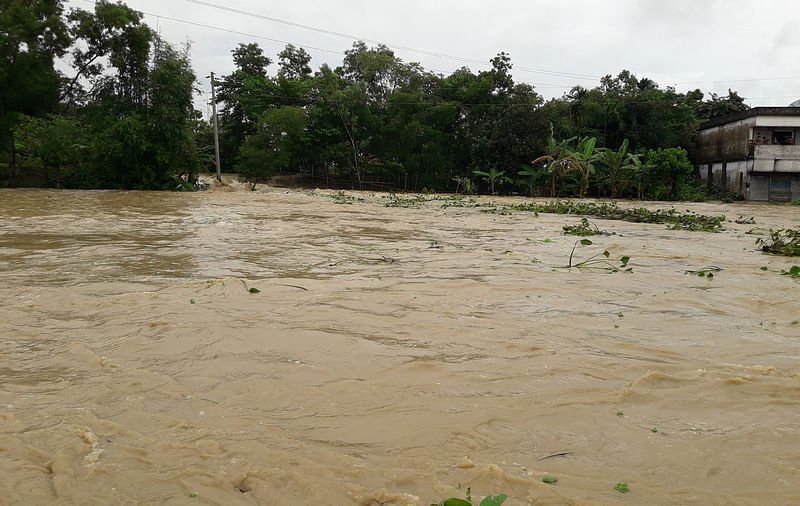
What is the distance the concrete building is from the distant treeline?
244 centimetres

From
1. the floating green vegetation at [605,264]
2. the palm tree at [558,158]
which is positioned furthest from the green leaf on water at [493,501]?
the palm tree at [558,158]

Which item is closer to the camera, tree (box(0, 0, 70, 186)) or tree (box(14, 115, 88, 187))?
tree (box(14, 115, 88, 187))

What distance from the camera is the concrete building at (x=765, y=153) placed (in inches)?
1037

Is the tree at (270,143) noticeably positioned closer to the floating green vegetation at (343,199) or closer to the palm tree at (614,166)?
the floating green vegetation at (343,199)

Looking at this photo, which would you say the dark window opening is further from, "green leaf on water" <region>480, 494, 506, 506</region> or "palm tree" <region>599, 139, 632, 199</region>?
"green leaf on water" <region>480, 494, 506, 506</region>

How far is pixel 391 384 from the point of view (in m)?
3.20

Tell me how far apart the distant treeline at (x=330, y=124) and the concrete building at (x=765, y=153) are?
244 cm

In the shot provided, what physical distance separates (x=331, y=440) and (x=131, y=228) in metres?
9.98

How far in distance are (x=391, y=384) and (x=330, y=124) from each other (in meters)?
31.7

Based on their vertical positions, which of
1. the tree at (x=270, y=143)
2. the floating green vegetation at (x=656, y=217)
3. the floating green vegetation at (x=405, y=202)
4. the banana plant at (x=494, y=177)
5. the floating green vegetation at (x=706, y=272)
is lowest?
the floating green vegetation at (x=706, y=272)

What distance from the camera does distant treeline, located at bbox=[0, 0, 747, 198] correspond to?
25.2 meters

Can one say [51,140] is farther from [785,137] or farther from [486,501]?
[785,137]

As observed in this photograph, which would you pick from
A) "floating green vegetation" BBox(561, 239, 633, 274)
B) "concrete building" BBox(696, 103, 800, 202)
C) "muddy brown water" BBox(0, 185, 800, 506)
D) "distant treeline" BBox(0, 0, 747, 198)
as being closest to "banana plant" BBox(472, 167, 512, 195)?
"distant treeline" BBox(0, 0, 747, 198)

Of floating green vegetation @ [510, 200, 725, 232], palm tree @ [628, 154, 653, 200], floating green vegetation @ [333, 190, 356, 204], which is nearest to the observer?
floating green vegetation @ [510, 200, 725, 232]
